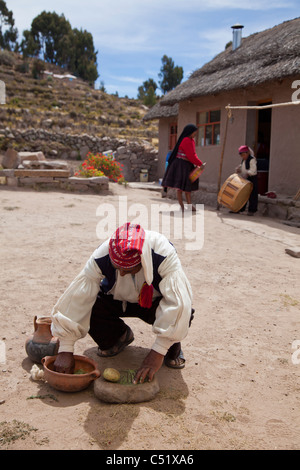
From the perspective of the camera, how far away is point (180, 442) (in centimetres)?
199

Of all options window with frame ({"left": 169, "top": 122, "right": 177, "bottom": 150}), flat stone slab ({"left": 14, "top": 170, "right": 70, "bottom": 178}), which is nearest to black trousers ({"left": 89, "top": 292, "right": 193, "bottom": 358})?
flat stone slab ({"left": 14, "top": 170, "right": 70, "bottom": 178})

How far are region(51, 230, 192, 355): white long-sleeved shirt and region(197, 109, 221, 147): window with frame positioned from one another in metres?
8.69

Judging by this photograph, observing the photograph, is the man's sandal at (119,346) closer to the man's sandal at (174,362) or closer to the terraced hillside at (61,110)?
the man's sandal at (174,362)

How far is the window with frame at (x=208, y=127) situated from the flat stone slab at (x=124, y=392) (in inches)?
352

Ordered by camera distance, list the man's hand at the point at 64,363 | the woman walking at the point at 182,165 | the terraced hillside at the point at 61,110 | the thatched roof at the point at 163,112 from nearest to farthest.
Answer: the man's hand at the point at 64,363 < the woman walking at the point at 182,165 < the thatched roof at the point at 163,112 < the terraced hillside at the point at 61,110

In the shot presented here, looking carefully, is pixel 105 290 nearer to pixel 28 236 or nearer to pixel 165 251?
pixel 165 251

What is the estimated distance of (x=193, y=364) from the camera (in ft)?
9.11

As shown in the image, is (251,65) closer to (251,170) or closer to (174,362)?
(251,170)

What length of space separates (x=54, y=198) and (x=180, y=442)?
700 centimetres

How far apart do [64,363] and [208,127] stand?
9.51 metres

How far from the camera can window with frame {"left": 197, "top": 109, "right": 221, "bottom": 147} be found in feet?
34.9

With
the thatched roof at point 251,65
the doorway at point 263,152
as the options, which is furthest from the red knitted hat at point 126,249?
the doorway at point 263,152

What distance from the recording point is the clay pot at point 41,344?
2633 millimetres

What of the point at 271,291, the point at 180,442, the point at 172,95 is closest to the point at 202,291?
the point at 271,291
